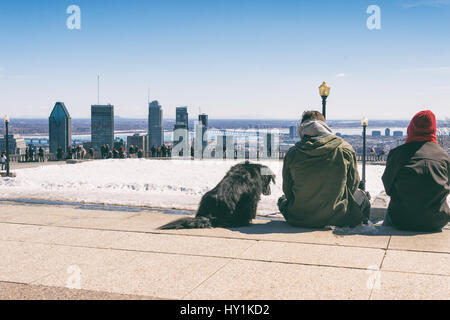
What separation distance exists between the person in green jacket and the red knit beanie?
3.04ft

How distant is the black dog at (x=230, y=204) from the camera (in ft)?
23.6

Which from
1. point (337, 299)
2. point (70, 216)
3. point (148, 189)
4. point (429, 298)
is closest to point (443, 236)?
point (429, 298)

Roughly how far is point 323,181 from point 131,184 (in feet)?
33.2

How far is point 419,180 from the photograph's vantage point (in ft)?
21.5

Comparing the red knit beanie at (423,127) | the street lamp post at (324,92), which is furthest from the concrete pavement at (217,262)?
the street lamp post at (324,92)

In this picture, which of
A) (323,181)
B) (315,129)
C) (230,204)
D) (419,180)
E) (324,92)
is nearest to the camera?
(419,180)

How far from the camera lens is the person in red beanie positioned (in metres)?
6.56

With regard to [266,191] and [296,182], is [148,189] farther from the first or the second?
[296,182]

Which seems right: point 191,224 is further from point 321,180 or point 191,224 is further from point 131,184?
point 131,184

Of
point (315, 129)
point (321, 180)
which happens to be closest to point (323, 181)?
point (321, 180)

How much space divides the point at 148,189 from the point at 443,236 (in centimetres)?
1045

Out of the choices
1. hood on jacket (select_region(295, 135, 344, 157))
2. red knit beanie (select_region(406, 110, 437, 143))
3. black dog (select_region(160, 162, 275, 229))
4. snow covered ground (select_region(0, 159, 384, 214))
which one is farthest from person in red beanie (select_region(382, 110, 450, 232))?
snow covered ground (select_region(0, 159, 384, 214))

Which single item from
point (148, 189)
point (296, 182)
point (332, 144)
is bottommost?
point (148, 189)
